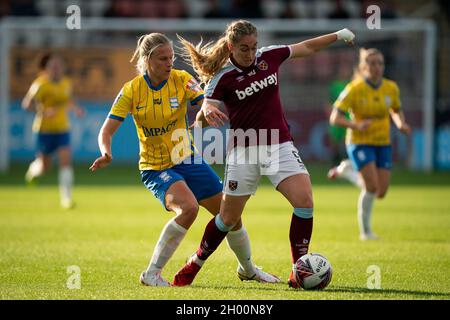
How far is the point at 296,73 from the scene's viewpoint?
24.7 meters

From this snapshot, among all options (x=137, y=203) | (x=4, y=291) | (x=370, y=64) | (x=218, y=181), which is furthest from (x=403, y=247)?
(x=137, y=203)

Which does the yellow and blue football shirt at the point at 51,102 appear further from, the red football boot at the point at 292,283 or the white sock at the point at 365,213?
the red football boot at the point at 292,283

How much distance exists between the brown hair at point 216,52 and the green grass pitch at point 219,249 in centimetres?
186

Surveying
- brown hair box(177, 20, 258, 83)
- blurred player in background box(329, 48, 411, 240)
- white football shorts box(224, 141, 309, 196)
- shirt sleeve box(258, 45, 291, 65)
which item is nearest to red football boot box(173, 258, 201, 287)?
white football shorts box(224, 141, 309, 196)

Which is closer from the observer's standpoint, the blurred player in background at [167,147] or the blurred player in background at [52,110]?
the blurred player in background at [167,147]

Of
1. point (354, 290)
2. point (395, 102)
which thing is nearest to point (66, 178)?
point (395, 102)

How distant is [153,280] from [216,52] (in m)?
2.03

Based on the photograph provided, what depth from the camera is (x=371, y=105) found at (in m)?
11.8

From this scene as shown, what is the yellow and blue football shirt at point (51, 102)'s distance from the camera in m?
15.7

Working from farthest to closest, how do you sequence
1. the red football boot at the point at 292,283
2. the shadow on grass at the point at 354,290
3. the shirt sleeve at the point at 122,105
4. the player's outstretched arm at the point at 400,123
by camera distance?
the player's outstretched arm at the point at 400,123
the shirt sleeve at the point at 122,105
the red football boot at the point at 292,283
the shadow on grass at the point at 354,290
